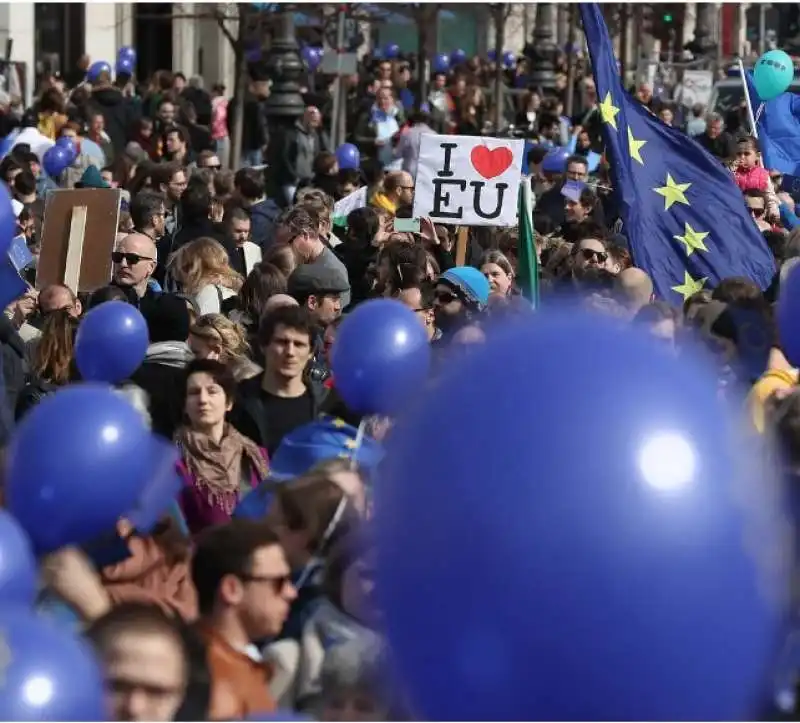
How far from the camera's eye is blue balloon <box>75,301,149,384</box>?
609 centimetres

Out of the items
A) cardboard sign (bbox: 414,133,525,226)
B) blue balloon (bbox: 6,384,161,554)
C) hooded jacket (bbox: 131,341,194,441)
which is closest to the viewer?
blue balloon (bbox: 6,384,161,554)

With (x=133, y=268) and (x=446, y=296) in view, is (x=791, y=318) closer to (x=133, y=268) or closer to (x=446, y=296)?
(x=446, y=296)

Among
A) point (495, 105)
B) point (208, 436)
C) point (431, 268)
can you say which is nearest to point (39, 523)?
point (208, 436)

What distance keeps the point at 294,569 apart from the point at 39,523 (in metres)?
0.60

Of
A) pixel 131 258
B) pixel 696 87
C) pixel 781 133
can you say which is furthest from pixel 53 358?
pixel 696 87

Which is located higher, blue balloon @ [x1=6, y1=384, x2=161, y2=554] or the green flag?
blue balloon @ [x1=6, y1=384, x2=161, y2=554]

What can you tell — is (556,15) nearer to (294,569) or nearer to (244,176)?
(244,176)

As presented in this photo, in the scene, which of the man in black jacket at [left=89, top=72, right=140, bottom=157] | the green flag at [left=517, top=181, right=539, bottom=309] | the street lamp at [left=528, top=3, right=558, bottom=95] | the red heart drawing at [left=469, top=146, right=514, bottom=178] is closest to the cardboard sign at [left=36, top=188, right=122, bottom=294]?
the green flag at [left=517, top=181, right=539, bottom=309]

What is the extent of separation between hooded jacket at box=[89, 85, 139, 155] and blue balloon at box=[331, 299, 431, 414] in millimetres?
13294

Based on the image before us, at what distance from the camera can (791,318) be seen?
569cm

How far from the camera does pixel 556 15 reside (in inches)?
1470

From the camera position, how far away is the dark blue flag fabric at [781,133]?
1296 cm

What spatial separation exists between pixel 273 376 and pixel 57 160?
917 centimetres

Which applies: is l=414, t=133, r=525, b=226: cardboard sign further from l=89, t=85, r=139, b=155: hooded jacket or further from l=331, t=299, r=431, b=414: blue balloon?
l=89, t=85, r=139, b=155: hooded jacket
